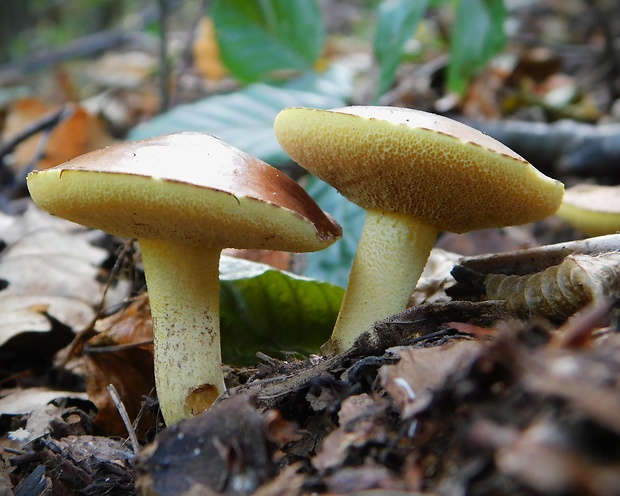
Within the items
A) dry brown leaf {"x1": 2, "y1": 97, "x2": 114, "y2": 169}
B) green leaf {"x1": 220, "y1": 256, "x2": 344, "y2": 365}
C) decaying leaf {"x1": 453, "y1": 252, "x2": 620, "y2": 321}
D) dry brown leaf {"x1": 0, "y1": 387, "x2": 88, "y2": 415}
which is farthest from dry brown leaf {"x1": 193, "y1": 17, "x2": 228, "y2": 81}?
decaying leaf {"x1": 453, "y1": 252, "x2": 620, "y2": 321}

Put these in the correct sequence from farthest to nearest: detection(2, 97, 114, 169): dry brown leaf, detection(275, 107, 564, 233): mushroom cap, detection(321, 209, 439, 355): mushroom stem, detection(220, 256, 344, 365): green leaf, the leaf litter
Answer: detection(2, 97, 114, 169): dry brown leaf, detection(220, 256, 344, 365): green leaf, detection(321, 209, 439, 355): mushroom stem, detection(275, 107, 564, 233): mushroom cap, the leaf litter

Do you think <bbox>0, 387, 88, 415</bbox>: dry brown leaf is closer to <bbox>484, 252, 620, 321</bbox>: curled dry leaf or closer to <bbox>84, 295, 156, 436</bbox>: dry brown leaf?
<bbox>84, 295, 156, 436</bbox>: dry brown leaf

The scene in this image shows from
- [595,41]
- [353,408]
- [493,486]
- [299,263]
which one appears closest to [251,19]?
[299,263]

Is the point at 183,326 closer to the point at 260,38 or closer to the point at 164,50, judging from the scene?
the point at 260,38

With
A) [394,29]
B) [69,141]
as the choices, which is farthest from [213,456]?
[69,141]

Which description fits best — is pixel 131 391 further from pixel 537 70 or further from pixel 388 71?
pixel 537 70
